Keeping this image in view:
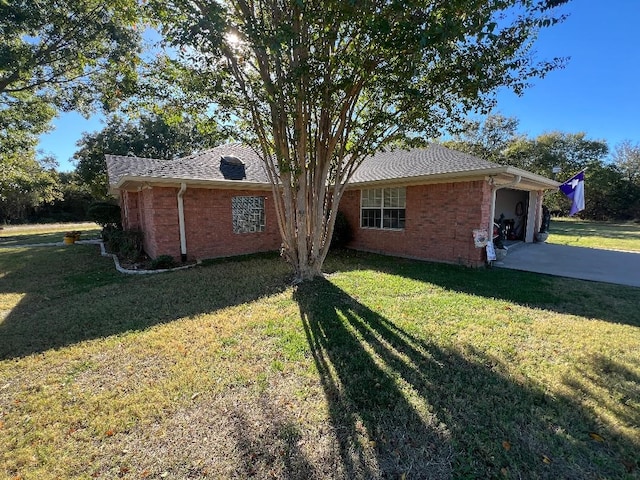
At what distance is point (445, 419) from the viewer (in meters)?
2.61

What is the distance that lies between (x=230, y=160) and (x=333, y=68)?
6.69m

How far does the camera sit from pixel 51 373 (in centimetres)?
341

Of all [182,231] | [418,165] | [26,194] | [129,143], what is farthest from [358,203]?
[26,194]

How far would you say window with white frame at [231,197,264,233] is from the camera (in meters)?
10.5

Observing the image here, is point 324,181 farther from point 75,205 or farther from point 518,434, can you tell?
point 75,205

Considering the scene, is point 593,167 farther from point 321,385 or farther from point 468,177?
point 321,385

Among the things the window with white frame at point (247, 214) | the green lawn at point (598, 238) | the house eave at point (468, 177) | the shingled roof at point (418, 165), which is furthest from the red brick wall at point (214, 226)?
the green lawn at point (598, 238)

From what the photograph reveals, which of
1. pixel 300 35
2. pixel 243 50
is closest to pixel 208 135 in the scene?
pixel 243 50

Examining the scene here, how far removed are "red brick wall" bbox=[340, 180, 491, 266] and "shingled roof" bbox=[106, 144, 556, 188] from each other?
0.64 metres

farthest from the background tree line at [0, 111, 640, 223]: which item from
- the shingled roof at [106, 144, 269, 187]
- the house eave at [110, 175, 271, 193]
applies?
the house eave at [110, 175, 271, 193]

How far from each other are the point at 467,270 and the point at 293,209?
493cm

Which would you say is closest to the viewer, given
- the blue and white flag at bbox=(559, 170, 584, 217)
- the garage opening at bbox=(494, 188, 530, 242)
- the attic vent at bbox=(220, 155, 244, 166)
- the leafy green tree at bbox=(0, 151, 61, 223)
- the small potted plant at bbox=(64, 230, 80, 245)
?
the attic vent at bbox=(220, 155, 244, 166)

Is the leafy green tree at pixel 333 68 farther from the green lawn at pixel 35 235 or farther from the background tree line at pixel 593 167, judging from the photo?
the background tree line at pixel 593 167

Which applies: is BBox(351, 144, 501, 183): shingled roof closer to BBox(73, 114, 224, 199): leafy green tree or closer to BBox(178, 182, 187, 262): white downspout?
BBox(178, 182, 187, 262): white downspout
